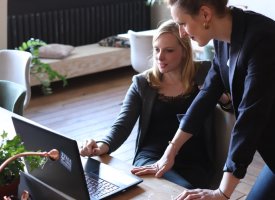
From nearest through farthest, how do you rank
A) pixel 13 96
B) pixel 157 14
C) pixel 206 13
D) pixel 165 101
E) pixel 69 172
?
pixel 69 172
pixel 206 13
pixel 165 101
pixel 13 96
pixel 157 14

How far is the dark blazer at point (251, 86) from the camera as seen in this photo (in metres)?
Result: 1.37

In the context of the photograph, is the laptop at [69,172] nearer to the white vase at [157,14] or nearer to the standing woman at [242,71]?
the standing woman at [242,71]

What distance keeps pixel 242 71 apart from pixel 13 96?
1605 millimetres

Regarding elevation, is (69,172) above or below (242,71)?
below

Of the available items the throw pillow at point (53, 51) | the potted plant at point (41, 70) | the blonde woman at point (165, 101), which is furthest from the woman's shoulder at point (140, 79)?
the throw pillow at point (53, 51)

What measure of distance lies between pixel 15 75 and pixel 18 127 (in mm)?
1967

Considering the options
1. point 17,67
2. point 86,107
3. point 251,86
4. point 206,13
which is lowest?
point 86,107

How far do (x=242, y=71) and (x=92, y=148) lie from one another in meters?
0.63

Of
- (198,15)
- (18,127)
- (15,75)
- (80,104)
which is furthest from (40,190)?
(80,104)

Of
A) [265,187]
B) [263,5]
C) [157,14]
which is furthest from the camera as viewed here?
[157,14]

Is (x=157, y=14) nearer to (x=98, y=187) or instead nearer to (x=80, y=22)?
(x=80, y=22)

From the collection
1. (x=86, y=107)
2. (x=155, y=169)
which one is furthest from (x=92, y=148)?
(x=86, y=107)

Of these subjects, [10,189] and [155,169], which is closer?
[10,189]

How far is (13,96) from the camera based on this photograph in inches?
107
